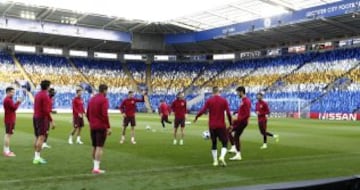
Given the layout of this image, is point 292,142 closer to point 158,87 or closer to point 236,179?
point 236,179

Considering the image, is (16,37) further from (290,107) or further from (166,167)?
(166,167)

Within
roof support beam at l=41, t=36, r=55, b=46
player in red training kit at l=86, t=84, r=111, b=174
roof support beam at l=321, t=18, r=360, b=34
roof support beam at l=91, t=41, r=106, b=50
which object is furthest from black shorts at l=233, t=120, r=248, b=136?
roof support beam at l=91, t=41, r=106, b=50

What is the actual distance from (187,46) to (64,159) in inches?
2321

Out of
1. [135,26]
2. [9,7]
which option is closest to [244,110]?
[9,7]

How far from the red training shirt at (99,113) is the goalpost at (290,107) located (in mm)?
44303

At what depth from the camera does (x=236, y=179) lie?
35.2ft

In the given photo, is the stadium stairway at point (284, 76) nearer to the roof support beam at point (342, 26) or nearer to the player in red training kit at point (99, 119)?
the roof support beam at point (342, 26)

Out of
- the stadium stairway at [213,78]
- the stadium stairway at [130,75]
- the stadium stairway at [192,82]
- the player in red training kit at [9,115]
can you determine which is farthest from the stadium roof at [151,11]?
the player in red training kit at [9,115]

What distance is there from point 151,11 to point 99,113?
4360 centimetres

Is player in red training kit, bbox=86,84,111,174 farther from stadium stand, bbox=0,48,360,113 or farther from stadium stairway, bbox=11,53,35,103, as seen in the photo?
stadium stairway, bbox=11,53,35,103

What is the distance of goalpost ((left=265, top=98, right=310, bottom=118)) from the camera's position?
53.7 meters

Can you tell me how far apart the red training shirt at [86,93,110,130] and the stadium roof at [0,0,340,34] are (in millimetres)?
38618

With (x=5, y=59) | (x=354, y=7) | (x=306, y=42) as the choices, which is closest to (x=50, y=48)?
(x=5, y=59)

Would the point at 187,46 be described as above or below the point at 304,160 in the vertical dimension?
above
